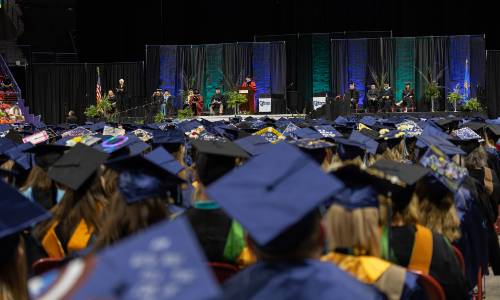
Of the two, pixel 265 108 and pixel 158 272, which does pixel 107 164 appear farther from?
pixel 265 108

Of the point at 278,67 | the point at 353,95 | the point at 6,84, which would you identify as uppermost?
the point at 278,67

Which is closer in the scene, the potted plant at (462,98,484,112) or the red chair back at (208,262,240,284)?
the red chair back at (208,262,240,284)

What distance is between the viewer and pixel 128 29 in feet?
94.5

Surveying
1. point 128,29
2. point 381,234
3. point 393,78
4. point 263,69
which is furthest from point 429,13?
point 381,234

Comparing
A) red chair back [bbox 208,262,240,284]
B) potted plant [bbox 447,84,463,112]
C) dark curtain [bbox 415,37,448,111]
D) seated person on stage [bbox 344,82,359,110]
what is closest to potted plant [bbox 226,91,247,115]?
seated person on stage [bbox 344,82,359,110]

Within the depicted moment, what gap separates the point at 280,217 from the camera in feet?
6.04

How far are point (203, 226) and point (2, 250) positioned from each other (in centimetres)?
94

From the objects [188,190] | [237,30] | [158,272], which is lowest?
[188,190]

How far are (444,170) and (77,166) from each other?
198 cm

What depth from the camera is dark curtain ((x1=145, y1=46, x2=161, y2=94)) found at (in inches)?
1067

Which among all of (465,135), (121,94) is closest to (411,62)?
(121,94)

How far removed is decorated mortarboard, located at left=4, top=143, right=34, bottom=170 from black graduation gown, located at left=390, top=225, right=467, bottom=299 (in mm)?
3347

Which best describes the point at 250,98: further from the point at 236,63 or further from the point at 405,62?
the point at 405,62

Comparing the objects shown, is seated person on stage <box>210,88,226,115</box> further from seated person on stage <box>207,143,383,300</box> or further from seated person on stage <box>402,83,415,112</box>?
seated person on stage <box>207,143,383,300</box>
